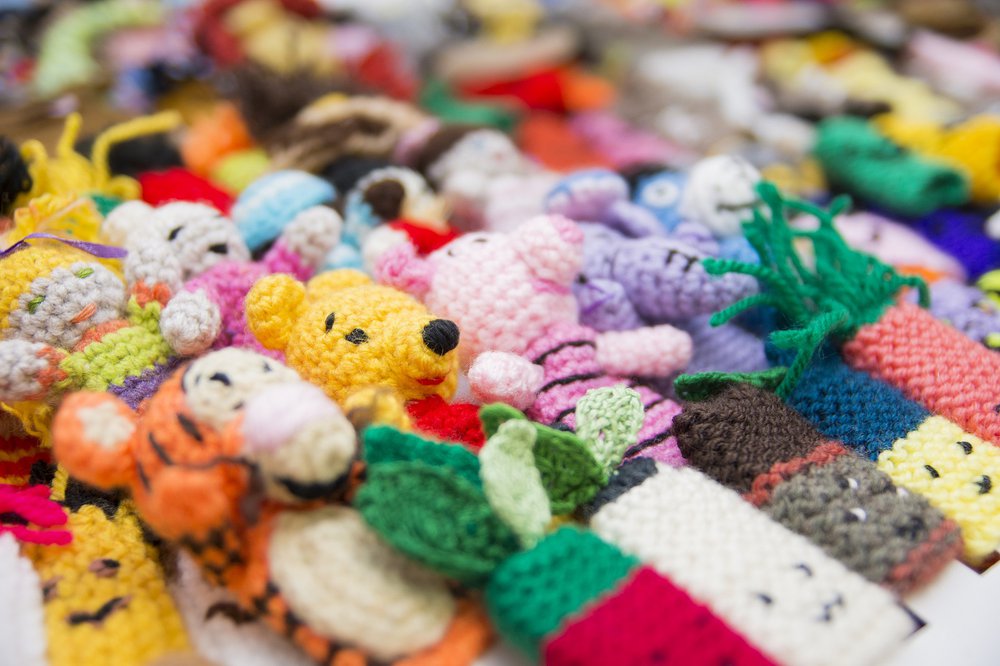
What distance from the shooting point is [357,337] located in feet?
2.64

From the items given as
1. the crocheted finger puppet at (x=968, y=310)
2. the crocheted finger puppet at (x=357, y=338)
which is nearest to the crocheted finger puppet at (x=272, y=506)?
the crocheted finger puppet at (x=357, y=338)

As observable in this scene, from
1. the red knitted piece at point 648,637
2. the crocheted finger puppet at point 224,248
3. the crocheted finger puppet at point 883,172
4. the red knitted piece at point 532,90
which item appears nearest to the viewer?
the red knitted piece at point 648,637

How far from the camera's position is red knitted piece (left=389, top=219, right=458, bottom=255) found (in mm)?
1027

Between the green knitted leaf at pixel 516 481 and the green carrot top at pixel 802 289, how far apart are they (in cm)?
26

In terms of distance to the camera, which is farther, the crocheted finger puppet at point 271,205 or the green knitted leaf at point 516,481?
the crocheted finger puppet at point 271,205

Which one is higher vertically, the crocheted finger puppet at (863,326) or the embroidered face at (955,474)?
the crocheted finger puppet at (863,326)

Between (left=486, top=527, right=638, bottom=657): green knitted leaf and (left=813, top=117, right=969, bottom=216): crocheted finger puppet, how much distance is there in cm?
95

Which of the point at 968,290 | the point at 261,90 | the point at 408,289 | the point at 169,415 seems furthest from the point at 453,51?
the point at 169,415

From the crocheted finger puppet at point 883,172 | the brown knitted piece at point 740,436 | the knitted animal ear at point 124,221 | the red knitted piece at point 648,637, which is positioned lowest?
the red knitted piece at point 648,637

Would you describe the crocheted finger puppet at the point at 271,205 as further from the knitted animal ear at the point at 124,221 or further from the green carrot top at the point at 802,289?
the green carrot top at the point at 802,289

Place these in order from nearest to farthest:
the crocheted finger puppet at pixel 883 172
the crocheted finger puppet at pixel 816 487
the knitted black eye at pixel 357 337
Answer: the crocheted finger puppet at pixel 816 487
the knitted black eye at pixel 357 337
the crocheted finger puppet at pixel 883 172

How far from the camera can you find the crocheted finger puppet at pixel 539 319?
87cm

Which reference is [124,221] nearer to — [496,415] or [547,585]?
[496,415]

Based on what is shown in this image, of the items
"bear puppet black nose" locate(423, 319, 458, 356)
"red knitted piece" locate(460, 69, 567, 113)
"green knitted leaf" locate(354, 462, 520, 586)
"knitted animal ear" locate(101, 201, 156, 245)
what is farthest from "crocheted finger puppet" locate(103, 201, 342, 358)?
"red knitted piece" locate(460, 69, 567, 113)
